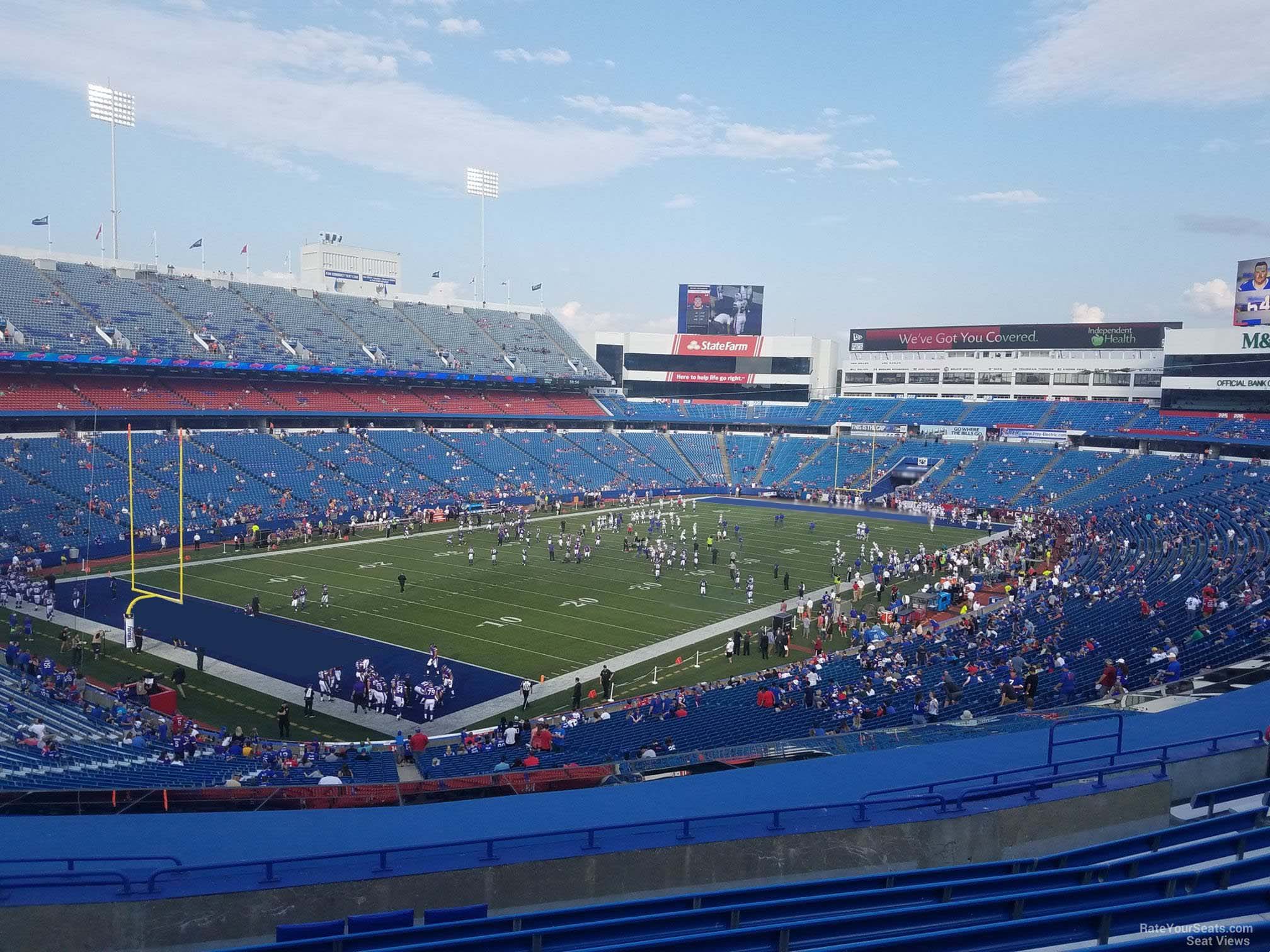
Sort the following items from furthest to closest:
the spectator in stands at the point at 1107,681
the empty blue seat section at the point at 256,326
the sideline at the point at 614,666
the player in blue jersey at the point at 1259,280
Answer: the player in blue jersey at the point at 1259,280 < the empty blue seat section at the point at 256,326 < the sideline at the point at 614,666 < the spectator in stands at the point at 1107,681

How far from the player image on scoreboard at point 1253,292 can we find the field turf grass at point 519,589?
20871 millimetres

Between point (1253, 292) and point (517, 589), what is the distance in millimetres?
42741

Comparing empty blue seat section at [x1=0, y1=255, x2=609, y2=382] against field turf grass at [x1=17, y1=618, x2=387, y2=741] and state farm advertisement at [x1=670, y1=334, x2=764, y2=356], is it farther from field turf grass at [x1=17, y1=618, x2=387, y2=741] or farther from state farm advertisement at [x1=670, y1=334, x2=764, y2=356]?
field turf grass at [x1=17, y1=618, x2=387, y2=741]

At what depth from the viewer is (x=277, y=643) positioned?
24.2 meters

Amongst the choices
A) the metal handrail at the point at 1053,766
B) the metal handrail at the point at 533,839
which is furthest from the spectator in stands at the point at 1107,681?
the metal handrail at the point at 533,839

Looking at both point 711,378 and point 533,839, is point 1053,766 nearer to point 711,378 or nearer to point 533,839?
point 533,839

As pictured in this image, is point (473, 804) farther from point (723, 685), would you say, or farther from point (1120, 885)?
point (723, 685)

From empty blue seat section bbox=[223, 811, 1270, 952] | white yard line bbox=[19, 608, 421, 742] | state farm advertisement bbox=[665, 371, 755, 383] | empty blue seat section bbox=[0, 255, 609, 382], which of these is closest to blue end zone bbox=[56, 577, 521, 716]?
white yard line bbox=[19, 608, 421, 742]

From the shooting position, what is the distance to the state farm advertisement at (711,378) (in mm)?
77312

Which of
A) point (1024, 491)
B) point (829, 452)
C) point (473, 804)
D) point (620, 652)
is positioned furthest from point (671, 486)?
point (473, 804)

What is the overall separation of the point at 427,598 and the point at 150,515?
52.1 ft

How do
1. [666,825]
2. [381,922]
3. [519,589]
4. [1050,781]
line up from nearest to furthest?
[381,922] < [666,825] < [1050,781] < [519,589]

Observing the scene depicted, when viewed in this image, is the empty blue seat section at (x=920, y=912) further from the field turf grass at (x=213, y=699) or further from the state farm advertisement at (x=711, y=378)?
the state farm advertisement at (x=711, y=378)

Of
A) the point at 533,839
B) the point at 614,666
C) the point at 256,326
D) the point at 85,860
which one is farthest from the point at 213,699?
the point at 256,326
